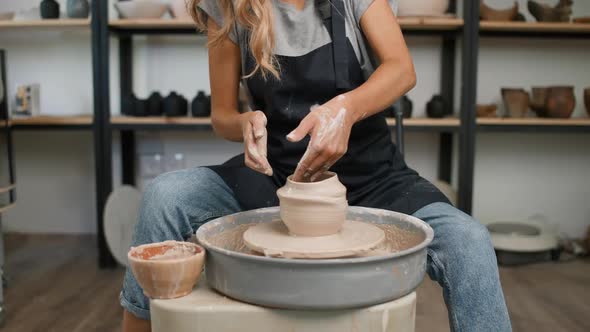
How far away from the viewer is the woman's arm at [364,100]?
1080 millimetres

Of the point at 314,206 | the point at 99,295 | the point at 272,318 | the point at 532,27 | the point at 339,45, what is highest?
the point at 532,27

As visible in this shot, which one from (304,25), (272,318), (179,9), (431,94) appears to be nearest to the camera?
(272,318)

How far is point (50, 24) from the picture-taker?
2.68 metres

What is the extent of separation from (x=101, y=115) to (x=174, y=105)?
299mm

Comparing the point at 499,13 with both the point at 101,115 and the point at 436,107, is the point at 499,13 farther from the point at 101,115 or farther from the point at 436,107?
the point at 101,115

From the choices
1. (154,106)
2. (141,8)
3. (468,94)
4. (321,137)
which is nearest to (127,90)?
(154,106)

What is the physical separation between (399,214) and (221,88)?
56 centimetres

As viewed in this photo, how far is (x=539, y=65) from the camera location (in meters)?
3.00

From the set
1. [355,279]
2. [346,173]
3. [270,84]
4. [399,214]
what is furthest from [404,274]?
[270,84]

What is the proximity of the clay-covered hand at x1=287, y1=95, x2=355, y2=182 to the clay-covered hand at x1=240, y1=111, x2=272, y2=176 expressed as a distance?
0.20 ft

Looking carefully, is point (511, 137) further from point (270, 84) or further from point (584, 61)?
point (270, 84)

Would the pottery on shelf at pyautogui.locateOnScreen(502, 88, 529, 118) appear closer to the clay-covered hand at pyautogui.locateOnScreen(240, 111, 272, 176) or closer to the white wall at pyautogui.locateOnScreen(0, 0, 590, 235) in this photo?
the white wall at pyautogui.locateOnScreen(0, 0, 590, 235)

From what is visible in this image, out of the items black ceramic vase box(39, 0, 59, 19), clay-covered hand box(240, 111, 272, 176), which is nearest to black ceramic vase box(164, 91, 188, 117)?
black ceramic vase box(39, 0, 59, 19)

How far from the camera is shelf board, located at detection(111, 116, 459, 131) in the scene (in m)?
2.63
